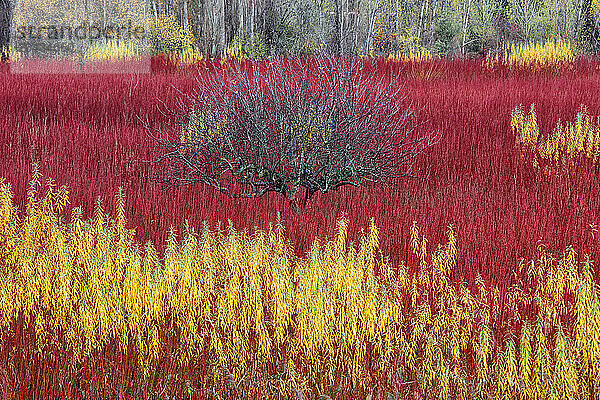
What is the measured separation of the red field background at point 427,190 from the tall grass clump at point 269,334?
64 centimetres

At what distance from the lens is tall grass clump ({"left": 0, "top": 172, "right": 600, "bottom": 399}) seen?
2018 mm

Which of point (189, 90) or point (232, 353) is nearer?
point (232, 353)

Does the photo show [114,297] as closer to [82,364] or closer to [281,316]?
[82,364]

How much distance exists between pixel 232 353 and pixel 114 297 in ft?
1.67

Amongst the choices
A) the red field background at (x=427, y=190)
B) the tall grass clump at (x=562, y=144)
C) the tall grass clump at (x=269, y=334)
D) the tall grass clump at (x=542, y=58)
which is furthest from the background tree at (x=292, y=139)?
the tall grass clump at (x=542, y=58)

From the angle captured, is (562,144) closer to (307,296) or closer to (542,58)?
(307,296)

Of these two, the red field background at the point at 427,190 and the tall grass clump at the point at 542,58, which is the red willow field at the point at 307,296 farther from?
the tall grass clump at the point at 542,58

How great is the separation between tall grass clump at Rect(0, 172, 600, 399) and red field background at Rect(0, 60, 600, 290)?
640mm

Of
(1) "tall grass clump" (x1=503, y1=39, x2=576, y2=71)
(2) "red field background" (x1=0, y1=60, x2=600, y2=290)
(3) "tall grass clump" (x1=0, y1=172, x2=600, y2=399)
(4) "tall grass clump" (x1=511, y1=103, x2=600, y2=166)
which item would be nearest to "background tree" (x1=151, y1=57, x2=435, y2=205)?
(2) "red field background" (x1=0, y1=60, x2=600, y2=290)

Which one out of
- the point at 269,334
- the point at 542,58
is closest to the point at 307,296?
the point at 269,334

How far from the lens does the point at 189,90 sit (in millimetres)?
9617

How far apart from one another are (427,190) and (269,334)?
8.07 feet

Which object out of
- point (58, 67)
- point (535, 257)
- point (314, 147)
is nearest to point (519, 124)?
point (314, 147)

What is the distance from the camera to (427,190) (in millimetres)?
4562
